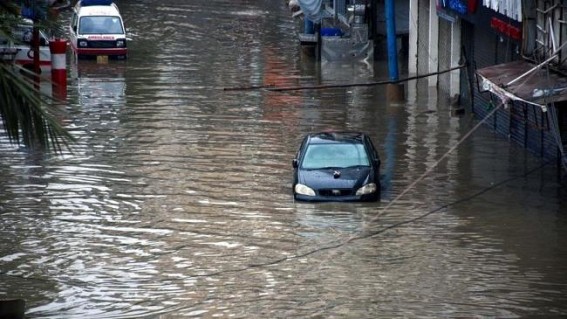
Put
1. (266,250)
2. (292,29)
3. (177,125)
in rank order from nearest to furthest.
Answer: (266,250) < (177,125) < (292,29)

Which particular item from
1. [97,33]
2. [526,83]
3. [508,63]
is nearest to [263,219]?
[526,83]

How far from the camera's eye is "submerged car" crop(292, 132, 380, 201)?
2378cm

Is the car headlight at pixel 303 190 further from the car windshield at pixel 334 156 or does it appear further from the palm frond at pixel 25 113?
the palm frond at pixel 25 113

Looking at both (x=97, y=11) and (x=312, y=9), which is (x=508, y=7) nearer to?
(x=312, y=9)

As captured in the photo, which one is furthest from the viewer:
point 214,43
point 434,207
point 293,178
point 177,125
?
point 214,43

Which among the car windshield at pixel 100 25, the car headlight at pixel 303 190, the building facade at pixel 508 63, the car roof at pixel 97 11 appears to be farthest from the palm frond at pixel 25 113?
the car roof at pixel 97 11

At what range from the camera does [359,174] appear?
79.0ft

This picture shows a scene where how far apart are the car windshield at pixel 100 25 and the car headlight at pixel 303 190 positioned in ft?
81.2

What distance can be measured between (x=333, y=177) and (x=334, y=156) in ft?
2.99

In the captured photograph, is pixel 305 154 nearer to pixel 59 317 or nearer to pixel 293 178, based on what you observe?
pixel 293 178

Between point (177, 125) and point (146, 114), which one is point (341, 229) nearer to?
point (177, 125)

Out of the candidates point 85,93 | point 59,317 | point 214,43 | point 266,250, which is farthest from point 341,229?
point 214,43

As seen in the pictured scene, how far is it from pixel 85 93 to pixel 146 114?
186 inches

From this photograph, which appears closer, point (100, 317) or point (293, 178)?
point (100, 317)
